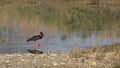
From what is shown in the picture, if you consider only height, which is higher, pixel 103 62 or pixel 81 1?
pixel 103 62

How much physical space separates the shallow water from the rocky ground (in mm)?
3601

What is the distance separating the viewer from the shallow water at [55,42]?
2092 cm

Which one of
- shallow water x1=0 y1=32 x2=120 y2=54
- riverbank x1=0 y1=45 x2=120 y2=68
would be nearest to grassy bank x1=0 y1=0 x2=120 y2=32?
shallow water x1=0 y1=32 x2=120 y2=54

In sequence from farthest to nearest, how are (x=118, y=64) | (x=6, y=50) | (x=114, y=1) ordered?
1. (x=114, y=1)
2. (x=6, y=50)
3. (x=118, y=64)

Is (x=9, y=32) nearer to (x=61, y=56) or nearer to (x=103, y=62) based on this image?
(x=61, y=56)

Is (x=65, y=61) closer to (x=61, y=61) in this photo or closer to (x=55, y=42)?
(x=61, y=61)

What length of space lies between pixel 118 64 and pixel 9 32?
56.2 ft

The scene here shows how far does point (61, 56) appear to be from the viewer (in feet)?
53.3

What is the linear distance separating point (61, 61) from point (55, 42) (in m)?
9.27

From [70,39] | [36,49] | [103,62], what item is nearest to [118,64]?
[103,62]

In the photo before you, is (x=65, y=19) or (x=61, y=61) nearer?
(x=61, y=61)

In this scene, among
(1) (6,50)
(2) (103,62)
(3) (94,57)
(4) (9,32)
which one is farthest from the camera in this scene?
(4) (9,32)

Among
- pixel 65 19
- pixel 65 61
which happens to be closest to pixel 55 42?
pixel 65 61

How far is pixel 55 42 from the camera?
24.1m
